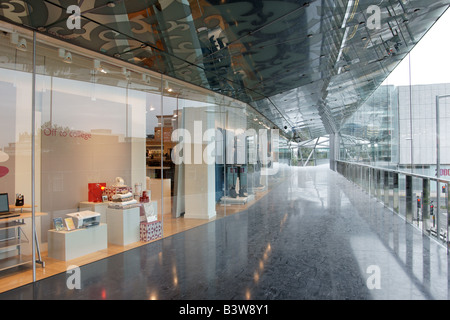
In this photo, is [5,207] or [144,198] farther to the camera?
[144,198]

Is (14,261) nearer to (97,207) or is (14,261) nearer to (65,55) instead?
(97,207)

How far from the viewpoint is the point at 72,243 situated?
418cm

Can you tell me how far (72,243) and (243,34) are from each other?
4227mm

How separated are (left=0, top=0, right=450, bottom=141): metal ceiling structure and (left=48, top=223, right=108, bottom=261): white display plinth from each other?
2773 millimetres

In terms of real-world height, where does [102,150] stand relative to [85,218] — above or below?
above

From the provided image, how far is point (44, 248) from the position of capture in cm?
416

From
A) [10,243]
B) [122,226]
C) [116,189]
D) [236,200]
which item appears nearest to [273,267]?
[122,226]

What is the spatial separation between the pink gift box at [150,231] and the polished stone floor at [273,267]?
0.26 m

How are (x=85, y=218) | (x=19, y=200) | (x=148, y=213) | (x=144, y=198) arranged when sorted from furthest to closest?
(x=144, y=198) → (x=148, y=213) → (x=85, y=218) → (x=19, y=200)

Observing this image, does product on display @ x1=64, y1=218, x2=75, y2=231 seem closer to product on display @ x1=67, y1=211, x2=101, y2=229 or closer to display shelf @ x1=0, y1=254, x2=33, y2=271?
product on display @ x1=67, y1=211, x2=101, y2=229

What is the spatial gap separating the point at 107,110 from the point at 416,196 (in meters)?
6.36

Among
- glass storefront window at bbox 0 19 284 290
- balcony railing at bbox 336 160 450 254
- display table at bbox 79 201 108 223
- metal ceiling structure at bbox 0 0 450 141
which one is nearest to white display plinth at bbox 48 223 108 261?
glass storefront window at bbox 0 19 284 290

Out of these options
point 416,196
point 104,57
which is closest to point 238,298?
point 104,57

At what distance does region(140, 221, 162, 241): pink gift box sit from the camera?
16.7 ft
